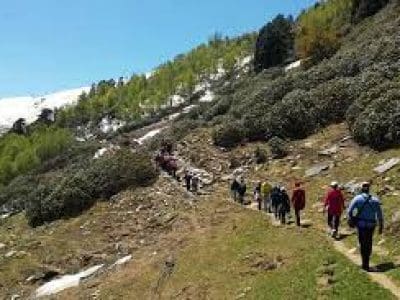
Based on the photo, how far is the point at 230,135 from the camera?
5803 cm

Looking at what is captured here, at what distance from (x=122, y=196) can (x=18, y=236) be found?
26.0ft

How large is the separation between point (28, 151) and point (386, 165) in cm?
9927

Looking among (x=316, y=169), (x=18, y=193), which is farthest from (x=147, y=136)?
(x=316, y=169)

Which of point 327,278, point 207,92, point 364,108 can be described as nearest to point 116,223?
point 364,108

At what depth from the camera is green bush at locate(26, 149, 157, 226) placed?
53.8 metres

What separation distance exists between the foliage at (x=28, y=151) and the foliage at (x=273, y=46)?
3823 cm

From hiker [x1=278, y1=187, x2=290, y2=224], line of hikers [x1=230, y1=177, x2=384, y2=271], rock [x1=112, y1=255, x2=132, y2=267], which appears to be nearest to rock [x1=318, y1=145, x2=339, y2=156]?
line of hikers [x1=230, y1=177, x2=384, y2=271]

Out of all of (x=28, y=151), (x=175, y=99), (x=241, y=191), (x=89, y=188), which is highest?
(x=175, y=99)

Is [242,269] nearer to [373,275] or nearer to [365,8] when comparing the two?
[373,275]

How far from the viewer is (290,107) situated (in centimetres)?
5553

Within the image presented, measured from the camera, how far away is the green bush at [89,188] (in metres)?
53.8

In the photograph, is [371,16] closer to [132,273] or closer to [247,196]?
[247,196]

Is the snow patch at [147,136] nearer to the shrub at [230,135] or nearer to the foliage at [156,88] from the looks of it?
the shrub at [230,135]

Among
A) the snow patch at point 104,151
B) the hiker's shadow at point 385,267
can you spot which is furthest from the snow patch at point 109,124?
the hiker's shadow at point 385,267
